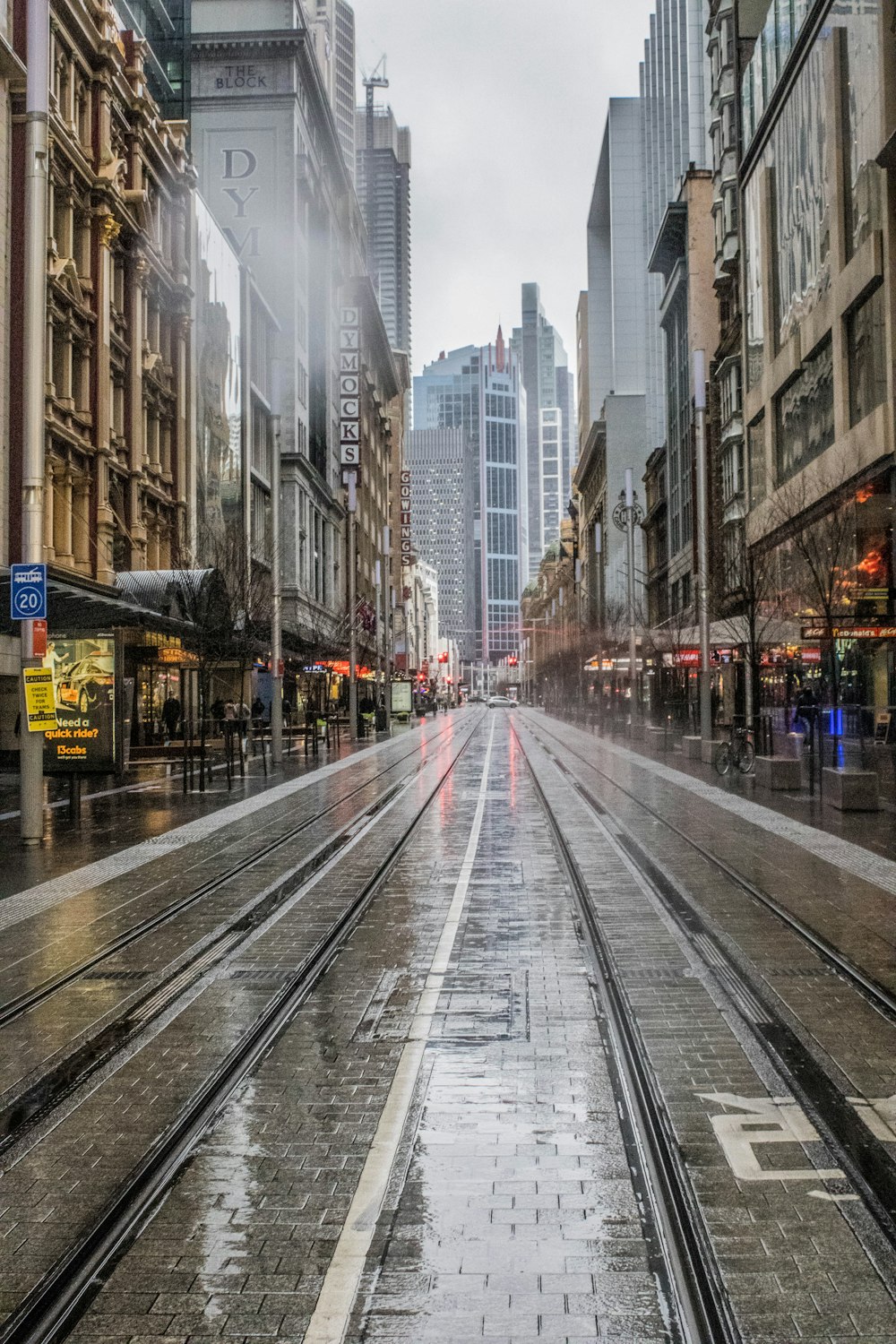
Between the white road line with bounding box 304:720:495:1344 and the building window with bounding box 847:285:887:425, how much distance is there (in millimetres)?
28759

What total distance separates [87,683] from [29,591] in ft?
13.2

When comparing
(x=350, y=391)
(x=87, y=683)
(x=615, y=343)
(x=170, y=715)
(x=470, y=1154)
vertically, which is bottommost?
(x=470, y=1154)

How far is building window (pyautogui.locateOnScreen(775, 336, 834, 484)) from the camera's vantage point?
1513 inches

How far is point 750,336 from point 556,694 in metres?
79.8

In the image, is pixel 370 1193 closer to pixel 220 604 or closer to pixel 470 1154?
pixel 470 1154

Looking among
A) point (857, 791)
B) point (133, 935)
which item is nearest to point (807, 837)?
point (857, 791)

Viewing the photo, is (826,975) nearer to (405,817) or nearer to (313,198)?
(405,817)

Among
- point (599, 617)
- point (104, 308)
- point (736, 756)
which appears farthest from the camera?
point (599, 617)

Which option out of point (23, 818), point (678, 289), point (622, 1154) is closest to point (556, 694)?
point (678, 289)

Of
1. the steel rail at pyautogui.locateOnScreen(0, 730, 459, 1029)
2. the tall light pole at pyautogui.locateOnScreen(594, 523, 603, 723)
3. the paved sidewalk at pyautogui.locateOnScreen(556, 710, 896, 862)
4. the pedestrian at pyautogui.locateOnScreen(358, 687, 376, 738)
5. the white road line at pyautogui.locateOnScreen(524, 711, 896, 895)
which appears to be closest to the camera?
the steel rail at pyautogui.locateOnScreen(0, 730, 459, 1029)

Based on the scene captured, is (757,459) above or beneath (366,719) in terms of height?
above

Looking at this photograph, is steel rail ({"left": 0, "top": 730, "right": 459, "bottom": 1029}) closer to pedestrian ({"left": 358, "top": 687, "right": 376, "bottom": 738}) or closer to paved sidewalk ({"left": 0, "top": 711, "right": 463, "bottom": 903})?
paved sidewalk ({"left": 0, "top": 711, "right": 463, "bottom": 903})

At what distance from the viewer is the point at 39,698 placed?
15.6 m

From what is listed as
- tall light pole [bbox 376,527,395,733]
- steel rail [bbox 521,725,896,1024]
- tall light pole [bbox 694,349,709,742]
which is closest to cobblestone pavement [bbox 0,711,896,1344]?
steel rail [bbox 521,725,896,1024]
